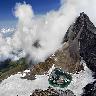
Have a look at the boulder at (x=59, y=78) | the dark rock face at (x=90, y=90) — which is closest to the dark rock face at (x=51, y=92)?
the dark rock face at (x=90, y=90)

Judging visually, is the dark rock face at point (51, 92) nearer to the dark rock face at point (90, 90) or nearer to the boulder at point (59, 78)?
the dark rock face at point (90, 90)

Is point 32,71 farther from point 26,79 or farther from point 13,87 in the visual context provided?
point 13,87

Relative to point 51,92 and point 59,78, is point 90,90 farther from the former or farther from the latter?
point 59,78

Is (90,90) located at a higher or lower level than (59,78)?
lower

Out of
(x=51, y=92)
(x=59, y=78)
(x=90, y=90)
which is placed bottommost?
(x=90, y=90)

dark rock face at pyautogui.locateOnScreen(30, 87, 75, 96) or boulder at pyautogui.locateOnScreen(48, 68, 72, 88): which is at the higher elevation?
boulder at pyautogui.locateOnScreen(48, 68, 72, 88)

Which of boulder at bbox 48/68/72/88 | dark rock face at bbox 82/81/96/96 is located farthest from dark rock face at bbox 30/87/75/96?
boulder at bbox 48/68/72/88

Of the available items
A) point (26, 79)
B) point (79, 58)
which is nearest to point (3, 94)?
point (26, 79)

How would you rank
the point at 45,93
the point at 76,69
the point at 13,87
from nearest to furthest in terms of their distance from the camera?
1. the point at 45,93
2. the point at 13,87
3. the point at 76,69

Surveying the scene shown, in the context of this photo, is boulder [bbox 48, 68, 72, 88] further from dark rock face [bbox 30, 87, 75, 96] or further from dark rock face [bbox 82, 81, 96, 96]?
dark rock face [bbox 82, 81, 96, 96]

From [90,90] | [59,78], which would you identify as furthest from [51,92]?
[90,90]

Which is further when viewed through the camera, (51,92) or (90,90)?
(51,92)
